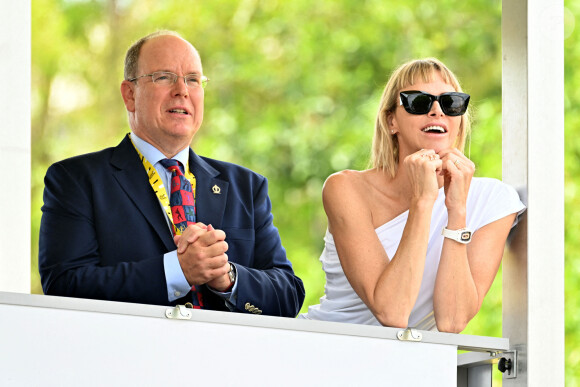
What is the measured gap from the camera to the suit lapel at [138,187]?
11.2 ft

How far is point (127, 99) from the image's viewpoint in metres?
3.84

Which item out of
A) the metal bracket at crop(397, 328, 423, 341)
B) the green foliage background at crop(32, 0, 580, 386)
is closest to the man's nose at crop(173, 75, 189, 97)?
the metal bracket at crop(397, 328, 423, 341)

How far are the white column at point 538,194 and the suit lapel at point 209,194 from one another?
968mm

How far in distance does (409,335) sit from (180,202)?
97 cm

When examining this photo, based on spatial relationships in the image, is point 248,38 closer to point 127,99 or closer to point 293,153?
point 293,153

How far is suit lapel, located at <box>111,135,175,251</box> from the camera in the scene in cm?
341

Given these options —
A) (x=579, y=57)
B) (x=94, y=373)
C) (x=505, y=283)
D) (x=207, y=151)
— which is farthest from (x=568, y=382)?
(x=94, y=373)

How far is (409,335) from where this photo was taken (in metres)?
2.93

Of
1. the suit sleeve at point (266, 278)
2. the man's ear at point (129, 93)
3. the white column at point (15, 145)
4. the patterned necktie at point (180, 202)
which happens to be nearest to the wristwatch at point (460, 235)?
the suit sleeve at point (266, 278)

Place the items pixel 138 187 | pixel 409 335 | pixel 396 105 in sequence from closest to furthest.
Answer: pixel 409 335 → pixel 138 187 → pixel 396 105

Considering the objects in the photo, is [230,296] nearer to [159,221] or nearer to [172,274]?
[172,274]

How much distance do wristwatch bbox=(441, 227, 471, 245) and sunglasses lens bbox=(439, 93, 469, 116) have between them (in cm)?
43

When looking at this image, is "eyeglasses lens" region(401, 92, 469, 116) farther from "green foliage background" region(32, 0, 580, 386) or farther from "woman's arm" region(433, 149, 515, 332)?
"green foliage background" region(32, 0, 580, 386)

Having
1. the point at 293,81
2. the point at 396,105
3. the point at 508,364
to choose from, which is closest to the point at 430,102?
the point at 396,105
